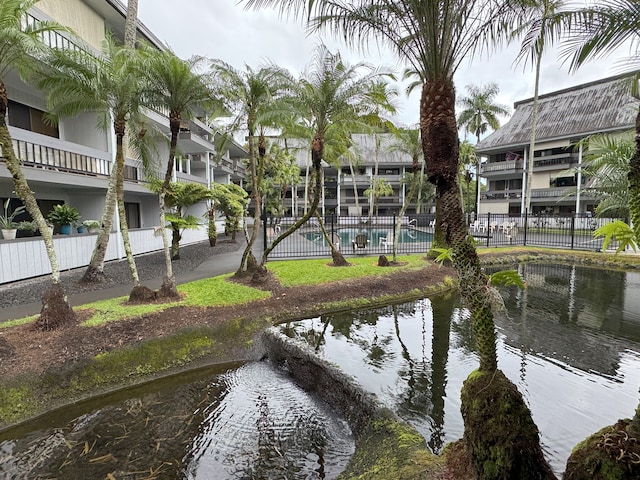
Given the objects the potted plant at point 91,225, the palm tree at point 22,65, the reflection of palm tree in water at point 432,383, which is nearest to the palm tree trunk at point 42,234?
the palm tree at point 22,65

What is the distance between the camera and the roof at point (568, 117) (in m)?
34.4

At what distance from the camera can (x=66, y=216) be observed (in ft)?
41.7

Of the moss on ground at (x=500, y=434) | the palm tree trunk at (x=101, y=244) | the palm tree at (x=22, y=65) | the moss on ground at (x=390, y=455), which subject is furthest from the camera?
the palm tree trunk at (x=101, y=244)

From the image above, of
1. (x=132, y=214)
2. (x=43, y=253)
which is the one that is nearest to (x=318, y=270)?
(x=43, y=253)

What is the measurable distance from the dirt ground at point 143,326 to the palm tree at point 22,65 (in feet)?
1.16

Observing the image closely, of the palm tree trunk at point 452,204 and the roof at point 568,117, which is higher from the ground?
the roof at point 568,117

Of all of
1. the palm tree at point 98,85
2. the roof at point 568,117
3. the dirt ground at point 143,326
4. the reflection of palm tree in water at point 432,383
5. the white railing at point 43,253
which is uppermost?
the roof at point 568,117

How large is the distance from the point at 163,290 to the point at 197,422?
4.87 m

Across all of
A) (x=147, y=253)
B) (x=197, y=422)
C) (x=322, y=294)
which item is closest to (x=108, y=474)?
(x=197, y=422)

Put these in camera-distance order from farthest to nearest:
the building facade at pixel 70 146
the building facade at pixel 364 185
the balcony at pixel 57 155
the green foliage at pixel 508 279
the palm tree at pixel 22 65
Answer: the building facade at pixel 364 185
the building facade at pixel 70 146
the balcony at pixel 57 155
the palm tree at pixel 22 65
the green foliage at pixel 508 279

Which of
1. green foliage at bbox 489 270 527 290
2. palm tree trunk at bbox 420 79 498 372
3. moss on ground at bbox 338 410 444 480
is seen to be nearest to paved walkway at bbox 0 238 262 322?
moss on ground at bbox 338 410 444 480

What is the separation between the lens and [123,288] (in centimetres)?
1062

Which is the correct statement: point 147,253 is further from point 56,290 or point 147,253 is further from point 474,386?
point 474,386

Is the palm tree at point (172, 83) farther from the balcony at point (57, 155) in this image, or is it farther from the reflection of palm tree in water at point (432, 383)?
the reflection of palm tree in water at point (432, 383)
